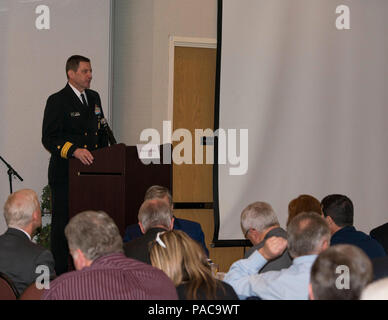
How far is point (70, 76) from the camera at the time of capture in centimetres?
475

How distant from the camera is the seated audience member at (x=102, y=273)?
196cm

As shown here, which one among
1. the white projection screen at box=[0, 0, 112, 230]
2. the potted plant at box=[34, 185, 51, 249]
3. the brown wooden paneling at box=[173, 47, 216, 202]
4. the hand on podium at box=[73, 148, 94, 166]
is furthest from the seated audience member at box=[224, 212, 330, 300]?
the brown wooden paneling at box=[173, 47, 216, 202]

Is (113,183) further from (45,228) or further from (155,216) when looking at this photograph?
(45,228)

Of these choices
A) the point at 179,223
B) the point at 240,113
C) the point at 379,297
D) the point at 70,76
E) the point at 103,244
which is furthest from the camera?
the point at 240,113

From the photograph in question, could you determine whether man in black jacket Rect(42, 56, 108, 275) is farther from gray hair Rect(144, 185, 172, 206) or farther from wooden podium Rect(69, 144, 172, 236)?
gray hair Rect(144, 185, 172, 206)

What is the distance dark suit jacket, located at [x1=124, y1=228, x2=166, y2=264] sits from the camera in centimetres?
292

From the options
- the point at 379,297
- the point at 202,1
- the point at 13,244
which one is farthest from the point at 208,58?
the point at 379,297

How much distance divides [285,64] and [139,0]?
5.42 ft

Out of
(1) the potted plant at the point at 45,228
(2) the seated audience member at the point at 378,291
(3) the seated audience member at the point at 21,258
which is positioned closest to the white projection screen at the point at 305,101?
(1) the potted plant at the point at 45,228

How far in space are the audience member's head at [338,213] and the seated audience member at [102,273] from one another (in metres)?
2.04

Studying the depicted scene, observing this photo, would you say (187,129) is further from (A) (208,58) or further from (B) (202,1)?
(B) (202,1)

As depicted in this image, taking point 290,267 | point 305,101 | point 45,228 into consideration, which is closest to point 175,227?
point 290,267

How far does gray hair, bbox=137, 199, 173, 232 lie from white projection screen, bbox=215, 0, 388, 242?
2.92 meters

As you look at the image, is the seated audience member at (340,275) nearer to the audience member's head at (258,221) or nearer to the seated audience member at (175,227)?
the audience member's head at (258,221)
